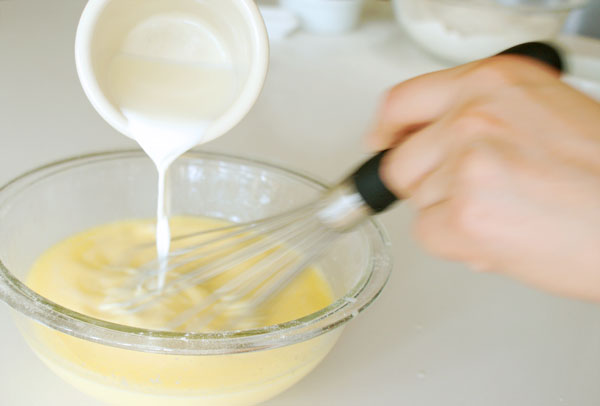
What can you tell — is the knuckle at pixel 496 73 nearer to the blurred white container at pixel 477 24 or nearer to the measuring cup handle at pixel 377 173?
the measuring cup handle at pixel 377 173

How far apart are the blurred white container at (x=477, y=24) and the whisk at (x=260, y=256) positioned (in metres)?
0.95

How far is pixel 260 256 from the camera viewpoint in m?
0.71

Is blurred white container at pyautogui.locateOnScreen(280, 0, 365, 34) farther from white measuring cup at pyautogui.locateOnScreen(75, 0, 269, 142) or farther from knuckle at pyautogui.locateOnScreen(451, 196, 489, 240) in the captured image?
knuckle at pyautogui.locateOnScreen(451, 196, 489, 240)

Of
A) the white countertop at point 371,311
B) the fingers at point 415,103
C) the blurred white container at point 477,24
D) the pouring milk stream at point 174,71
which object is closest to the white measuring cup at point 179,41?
the pouring milk stream at point 174,71

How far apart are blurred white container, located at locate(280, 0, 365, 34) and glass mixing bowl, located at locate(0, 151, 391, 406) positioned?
950 millimetres

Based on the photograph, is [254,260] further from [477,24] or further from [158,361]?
[477,24]

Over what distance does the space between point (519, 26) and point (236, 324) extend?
114 cm

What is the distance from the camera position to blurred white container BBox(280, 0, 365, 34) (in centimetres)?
160

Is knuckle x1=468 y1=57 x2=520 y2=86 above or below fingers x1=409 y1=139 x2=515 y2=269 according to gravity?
above

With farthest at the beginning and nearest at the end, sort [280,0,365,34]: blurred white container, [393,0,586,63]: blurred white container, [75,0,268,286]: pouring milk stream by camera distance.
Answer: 1. [280,0,365,34]: blurred white container
2. [393,0,586,63]: blurred white container
3. [75,0,268,286]: pouring milk stream

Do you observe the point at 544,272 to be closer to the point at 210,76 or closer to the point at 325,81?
the point at 210,76

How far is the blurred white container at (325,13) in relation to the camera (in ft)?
5.25

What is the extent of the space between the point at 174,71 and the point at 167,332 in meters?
0.25

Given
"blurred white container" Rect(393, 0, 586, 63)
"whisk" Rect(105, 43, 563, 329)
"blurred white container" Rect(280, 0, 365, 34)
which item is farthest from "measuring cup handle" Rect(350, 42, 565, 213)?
"blurred white container" Rect(280, 0, 365, 34)
